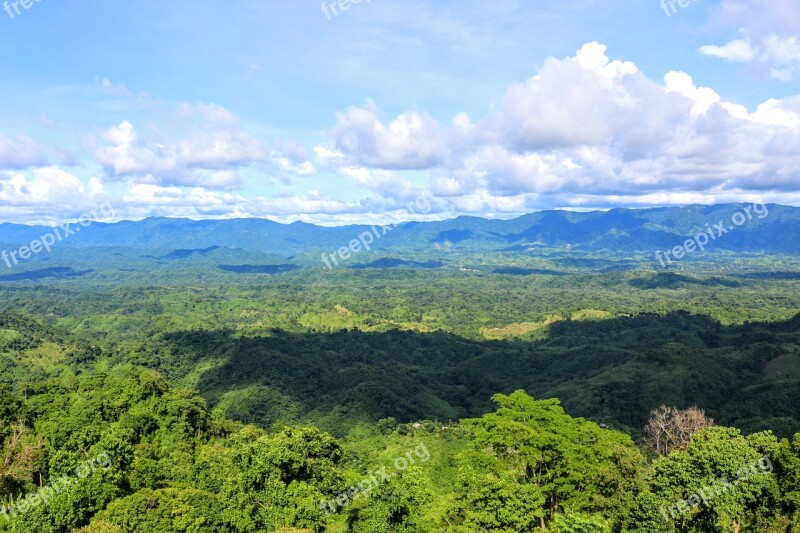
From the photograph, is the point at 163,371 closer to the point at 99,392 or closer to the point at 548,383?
the point at 99,392

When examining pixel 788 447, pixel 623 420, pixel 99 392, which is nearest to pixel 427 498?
pixel 788 447

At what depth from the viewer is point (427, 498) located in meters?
34.2

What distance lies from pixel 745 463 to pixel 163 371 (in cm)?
18264
